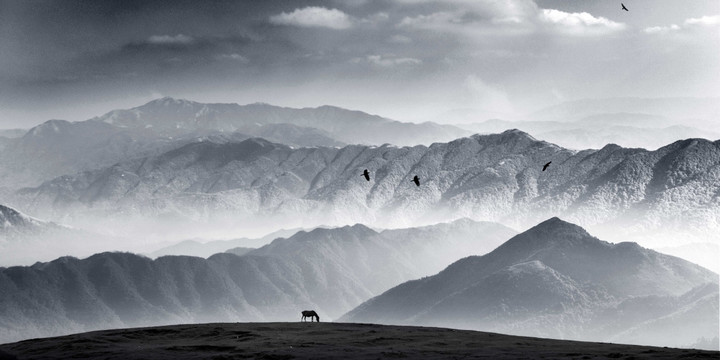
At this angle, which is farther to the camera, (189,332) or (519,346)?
(189,332)

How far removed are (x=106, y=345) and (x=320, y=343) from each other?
16.8 m

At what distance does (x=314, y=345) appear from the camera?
6506 centimetres

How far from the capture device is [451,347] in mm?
64250

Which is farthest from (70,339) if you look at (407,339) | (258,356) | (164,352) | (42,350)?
(407,339)

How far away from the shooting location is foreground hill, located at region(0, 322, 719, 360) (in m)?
59.8

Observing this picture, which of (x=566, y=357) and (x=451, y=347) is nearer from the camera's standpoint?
(x=566, y=357)

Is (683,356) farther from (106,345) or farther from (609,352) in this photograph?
(106,345)

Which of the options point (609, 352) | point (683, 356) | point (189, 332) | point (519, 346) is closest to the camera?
point (683, 356)

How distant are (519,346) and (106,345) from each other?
31.4 meters

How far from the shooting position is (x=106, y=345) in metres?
68.7

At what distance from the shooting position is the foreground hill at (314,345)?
196 feet

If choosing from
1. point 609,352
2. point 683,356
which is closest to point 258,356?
point 609,352

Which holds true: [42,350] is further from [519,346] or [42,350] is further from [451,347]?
[519,346]

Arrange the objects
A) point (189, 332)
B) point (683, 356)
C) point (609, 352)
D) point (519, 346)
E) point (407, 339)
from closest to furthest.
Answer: point (683, 356)
point (609, 352)
point (519, 346)
point (407, 339)
point (189, 332)
